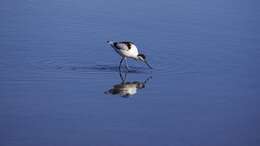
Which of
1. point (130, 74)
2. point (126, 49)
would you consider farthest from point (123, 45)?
point (130, 74)

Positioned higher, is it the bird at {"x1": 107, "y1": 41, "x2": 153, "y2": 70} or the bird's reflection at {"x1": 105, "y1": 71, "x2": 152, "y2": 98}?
the bird at {"x1": 107, "y1": 41, "x2": 153, "y2": 70}

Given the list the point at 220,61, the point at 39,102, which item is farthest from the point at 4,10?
the point at 39,102

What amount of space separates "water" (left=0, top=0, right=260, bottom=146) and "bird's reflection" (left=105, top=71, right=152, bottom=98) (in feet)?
0.08

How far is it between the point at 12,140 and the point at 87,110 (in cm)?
207

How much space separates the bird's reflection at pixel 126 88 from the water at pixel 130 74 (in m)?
0.02

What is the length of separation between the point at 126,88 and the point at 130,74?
4.79 feet

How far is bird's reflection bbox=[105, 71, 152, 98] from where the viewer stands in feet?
45.3

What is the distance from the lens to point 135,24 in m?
20.1

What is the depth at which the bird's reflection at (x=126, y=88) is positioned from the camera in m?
13.8

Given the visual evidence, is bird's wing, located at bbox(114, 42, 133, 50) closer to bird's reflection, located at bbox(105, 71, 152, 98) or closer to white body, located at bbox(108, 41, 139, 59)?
white body, located at bbox(108, 41, 139, 59)

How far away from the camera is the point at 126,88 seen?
46.8 ft

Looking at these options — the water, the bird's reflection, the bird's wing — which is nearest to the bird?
the bird's wing

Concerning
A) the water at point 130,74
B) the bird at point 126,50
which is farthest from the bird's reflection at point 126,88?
the bird at point 126,50

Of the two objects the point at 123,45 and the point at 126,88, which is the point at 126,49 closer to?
the point at 123,45
